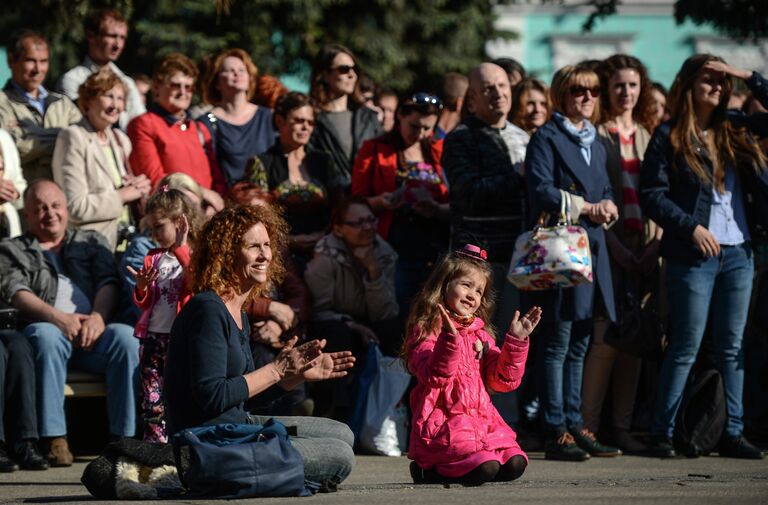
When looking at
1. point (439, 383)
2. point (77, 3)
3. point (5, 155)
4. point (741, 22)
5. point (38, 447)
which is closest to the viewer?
point (439, 383)

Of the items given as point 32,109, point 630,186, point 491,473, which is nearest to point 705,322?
point 630,186

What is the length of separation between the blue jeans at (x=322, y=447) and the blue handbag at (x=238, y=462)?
244 millimetres

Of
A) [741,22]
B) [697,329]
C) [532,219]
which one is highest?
[741,22]

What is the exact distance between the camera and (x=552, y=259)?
820 centimetres

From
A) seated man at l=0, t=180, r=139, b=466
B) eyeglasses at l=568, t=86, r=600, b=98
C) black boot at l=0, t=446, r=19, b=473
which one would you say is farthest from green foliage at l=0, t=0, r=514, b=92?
black boot at l=0, t=446, r=19, b=473

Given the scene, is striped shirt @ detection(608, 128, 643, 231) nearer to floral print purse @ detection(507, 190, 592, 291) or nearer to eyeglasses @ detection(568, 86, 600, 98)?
eyeglasses @ detection(568, 86, 600, 98)

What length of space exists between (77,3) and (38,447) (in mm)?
4150

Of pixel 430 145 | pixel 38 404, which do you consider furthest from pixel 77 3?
pixel 38 404

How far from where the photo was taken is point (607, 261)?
8.91 meters

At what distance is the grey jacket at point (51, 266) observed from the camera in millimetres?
8766

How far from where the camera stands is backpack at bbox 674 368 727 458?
880 cm

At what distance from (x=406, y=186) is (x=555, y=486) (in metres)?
3.24

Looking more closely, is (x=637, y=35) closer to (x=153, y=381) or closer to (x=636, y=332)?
(x=636, y=332)

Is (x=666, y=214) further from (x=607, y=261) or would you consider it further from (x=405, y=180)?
(x=405, y=180)
